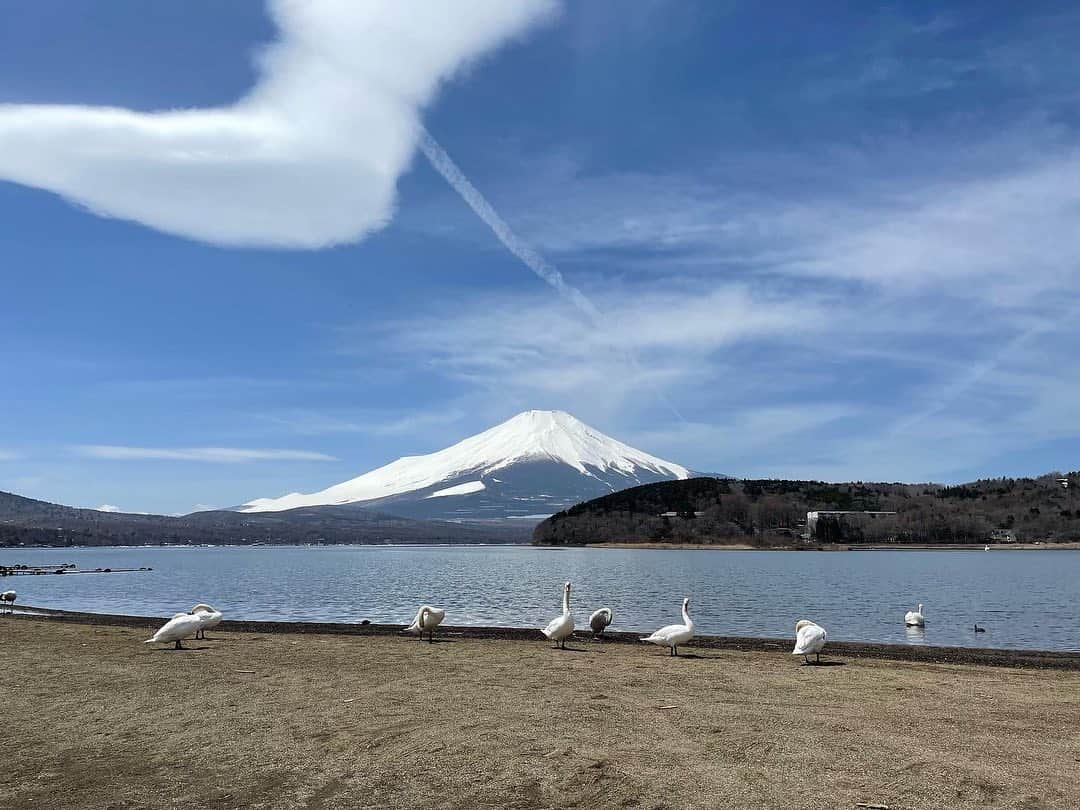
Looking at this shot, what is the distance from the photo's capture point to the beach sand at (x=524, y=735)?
366 inches

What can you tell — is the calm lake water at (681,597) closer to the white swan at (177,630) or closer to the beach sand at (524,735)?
the white swan at (177,630)

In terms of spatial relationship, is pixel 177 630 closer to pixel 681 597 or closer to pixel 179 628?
pixel 179 628

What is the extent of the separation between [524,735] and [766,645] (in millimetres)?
16542

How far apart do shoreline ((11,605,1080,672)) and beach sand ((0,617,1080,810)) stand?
12.5 feet

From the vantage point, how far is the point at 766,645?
26.5 m

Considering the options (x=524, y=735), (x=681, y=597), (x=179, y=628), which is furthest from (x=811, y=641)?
(x=681, y=597)

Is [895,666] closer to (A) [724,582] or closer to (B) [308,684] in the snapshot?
(B) [308,684]

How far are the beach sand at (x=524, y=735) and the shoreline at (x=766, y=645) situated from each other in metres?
3.81

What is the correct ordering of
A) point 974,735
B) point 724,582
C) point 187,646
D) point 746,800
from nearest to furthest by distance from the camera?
1. point 746,800
2. point 974,735
3. point 187,646
4. point 724,582

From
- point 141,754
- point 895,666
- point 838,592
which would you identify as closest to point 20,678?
point 141,754

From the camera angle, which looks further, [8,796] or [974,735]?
[974,735]

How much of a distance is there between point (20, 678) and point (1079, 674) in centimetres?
2172

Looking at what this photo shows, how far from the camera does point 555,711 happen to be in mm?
13516

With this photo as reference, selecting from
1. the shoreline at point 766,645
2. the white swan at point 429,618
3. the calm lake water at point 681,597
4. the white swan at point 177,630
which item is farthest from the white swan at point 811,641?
the white swan at point 177,630
